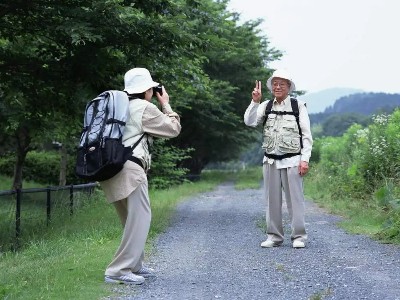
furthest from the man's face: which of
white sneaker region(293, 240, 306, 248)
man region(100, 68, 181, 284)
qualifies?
man region(100, 68, 181, 284)

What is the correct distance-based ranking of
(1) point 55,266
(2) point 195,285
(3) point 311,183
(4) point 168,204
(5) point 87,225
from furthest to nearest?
(3) point 311,183
(4) point 168,204
(5) point 87,225
(1) point 55,266
(2) point 195,285

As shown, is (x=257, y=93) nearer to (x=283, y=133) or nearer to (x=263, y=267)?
(x=283, y=133)

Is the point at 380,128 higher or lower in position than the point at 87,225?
higher

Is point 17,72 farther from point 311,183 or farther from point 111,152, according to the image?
point 311,183

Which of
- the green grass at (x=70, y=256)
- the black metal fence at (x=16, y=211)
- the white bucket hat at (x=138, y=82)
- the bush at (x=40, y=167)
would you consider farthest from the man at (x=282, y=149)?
the bush at (x=40, y=167)

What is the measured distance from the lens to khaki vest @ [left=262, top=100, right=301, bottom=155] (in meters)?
8.55

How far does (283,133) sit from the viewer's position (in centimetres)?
855

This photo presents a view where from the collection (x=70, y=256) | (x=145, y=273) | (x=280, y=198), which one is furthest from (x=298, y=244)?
(x=70, y=256)

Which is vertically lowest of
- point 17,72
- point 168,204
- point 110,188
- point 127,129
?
point 168,204

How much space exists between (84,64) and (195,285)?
20.2 feet

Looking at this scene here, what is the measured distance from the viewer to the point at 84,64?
1145cm

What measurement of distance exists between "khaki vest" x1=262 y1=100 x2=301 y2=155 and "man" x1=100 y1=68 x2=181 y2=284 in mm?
2602

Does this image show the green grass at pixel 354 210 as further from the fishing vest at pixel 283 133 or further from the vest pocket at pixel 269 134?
the vest pocket at pixel 269 134

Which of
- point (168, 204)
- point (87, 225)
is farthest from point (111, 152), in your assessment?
point (168, 204)
